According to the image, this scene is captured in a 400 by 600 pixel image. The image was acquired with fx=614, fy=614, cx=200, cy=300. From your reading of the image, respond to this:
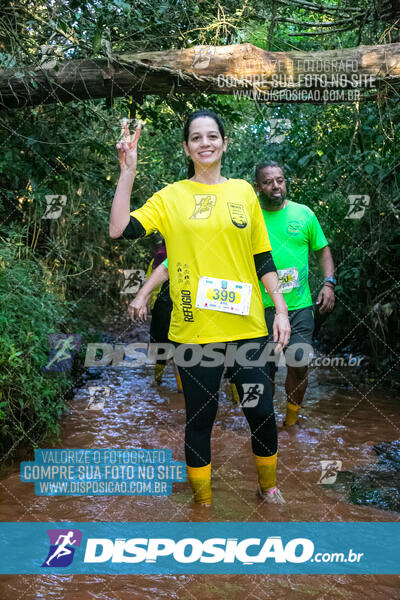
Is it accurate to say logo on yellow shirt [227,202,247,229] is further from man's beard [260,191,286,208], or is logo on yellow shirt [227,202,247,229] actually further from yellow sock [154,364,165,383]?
yellow sock [154,364,165,383]

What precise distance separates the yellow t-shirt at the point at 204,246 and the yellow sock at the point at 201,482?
28.1 inches

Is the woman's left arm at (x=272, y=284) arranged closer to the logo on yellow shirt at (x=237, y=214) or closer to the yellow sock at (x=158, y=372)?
the logo on yellow shirt at (x=237, y=214)

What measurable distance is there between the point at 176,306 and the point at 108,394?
3.34 metres

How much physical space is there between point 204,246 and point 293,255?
174cm

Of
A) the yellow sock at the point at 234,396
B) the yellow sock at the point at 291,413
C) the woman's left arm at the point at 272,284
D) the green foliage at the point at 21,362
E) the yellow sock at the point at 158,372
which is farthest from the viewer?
the yellow sock at the point at 158,372

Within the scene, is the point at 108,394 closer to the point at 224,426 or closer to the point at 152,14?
the point at 224,426

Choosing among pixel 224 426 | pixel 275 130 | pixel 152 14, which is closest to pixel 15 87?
pixel 152 14

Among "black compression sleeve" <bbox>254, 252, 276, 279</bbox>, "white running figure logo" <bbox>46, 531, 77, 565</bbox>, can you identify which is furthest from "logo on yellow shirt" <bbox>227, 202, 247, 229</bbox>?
"white running figure logo" <bbox>46, 531, 77, 565</bbox>

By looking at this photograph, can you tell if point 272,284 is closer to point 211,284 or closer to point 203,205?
point 211,284

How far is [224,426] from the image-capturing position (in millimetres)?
5035

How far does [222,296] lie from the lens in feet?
9.87

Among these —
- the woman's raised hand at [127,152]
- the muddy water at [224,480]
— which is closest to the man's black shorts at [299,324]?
the muddy water at [224,480]

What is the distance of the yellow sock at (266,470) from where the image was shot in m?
3.28

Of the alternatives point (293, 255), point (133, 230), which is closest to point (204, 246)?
point (133, 230)
